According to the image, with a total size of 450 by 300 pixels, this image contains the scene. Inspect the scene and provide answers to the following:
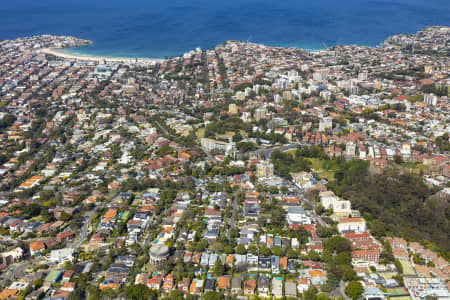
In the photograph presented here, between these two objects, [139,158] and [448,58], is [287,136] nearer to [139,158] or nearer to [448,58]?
[139,158]

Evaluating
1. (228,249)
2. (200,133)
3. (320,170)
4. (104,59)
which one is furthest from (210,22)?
(228,249)

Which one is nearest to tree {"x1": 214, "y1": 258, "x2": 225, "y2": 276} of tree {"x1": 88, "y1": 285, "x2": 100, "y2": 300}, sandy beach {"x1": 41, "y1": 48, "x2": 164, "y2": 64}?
tree {"x1": 88, "y1": 285, "x2": 100, "y2": 300}

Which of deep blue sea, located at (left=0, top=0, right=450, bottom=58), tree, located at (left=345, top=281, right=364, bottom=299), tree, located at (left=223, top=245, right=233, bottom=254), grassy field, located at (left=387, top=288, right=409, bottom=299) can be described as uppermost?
deep blue sea, located at (left=0, top=0, right=450, bottom=58)

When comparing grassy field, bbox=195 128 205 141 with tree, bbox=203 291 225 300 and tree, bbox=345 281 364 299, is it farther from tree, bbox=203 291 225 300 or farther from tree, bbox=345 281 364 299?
tree, bbox=345 281 364 299

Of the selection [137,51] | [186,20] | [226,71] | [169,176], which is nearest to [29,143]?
[169,176]

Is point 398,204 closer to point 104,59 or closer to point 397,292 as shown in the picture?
point 397,292
